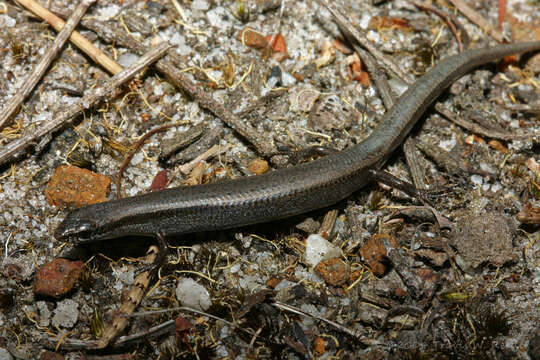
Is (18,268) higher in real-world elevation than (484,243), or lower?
lower

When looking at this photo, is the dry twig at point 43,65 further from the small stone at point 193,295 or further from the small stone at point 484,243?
the small stone at point 484,243

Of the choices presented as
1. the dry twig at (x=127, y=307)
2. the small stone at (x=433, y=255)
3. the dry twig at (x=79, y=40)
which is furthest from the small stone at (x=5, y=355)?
the small stone at (x=433, y=255)

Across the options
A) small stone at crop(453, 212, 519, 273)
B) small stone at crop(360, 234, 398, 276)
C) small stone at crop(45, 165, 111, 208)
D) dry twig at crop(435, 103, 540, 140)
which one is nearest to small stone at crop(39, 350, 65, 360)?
small stone at crop(45, 165, 111, 208)

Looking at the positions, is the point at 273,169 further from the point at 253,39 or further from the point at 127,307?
the point at 127,307

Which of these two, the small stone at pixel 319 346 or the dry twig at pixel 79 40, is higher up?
the dry twig at pixel 79 40

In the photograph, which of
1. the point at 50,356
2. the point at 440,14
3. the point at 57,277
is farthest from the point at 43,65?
the point at 440,14

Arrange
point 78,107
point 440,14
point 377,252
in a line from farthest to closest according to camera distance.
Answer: point 440,14
point 78,107
point 377,252
